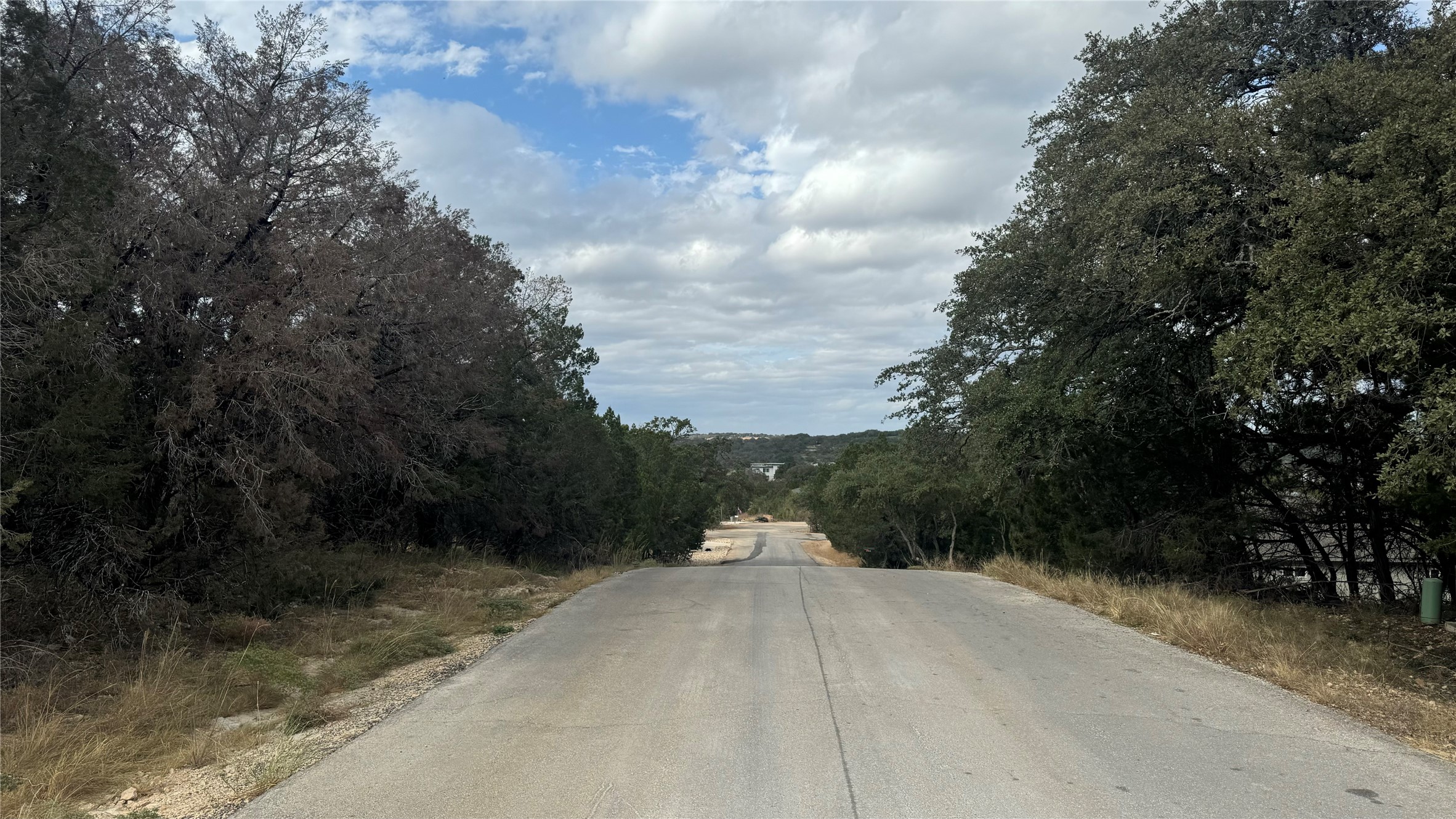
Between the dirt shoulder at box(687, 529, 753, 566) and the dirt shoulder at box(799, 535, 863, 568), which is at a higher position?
the dirt shoulder at box(799, 535, 863, 568)

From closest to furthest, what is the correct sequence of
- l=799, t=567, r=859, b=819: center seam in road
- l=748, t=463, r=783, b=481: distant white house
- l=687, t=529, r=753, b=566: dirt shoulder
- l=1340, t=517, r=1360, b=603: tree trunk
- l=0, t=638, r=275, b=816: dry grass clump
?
1. l=799, t=567, r=859, b=819: center seam in road
2. l=0, t=638, r=275, b=816: dry grass clump
3. l=1340, t=517, r=1360, b=603: tree trunk
4. l=687, t=529, r=753, b=566: dirt shoulder
5. l=748, t=463, r=783, b=481: distant white house

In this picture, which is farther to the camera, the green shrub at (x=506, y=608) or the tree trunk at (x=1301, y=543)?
the tree trunk at (x=1301, y=543)

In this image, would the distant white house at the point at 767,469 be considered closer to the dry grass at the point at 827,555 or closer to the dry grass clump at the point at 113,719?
the dry grass at the point at 827,555

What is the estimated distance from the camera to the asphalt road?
4.89 meters

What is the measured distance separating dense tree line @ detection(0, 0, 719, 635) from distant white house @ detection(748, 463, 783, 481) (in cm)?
14276

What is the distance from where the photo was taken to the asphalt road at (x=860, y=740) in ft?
16.0

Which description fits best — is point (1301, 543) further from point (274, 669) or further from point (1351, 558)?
point (274, 669)

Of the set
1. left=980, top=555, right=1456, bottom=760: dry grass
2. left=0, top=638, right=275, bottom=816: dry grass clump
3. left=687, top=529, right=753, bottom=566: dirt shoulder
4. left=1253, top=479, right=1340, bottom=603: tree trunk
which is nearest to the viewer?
left=0, top=638, right=275, bottom=816: dry grass clump

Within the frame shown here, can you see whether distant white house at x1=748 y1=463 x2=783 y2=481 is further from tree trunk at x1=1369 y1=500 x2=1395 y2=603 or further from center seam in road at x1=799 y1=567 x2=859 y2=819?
center seam in road at x1=799 y1=567 x2=859 y2=819

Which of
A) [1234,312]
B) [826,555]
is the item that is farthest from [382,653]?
[826,555]

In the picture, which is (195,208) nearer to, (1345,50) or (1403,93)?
(1403,93)

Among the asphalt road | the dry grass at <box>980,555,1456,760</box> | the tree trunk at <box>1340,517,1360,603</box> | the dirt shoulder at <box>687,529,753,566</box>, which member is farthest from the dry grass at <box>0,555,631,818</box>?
the dirt shoulder at <box>687,529,753,566</box>

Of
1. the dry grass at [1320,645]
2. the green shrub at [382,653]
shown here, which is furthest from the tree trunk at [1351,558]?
the green shrub at [382,653]

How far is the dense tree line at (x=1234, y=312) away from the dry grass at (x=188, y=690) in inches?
356
